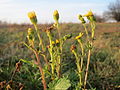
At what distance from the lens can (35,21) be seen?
120 centimetres

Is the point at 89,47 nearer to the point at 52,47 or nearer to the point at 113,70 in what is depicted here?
the point at 52,47

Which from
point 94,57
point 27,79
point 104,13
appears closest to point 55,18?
point 27,79

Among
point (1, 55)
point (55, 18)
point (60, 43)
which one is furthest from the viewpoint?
point (1, 55)

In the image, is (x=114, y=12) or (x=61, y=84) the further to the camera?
(x=114, y=12)

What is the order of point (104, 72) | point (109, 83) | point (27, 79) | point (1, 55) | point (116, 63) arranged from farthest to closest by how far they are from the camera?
point (1, 55), point (116, 63), point (104, 72), point (109, 83), point (27, 79)

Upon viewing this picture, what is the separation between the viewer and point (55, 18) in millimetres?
1327

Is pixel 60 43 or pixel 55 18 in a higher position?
pixel 55 18

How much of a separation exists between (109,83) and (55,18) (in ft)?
4.03

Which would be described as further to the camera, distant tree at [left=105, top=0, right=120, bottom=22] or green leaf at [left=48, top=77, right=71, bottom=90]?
distant tree at [left=105, top=0, right=120, bottom=22]

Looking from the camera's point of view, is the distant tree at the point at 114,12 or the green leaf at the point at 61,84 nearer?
the green leaf at the point at 61,84

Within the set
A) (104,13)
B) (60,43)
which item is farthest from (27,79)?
(104,13)

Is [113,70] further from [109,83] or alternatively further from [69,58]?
[69,58]

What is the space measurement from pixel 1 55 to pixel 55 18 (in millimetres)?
1933

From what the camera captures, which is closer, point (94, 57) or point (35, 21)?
point (35, 21)
